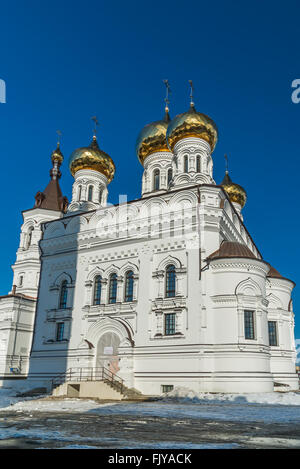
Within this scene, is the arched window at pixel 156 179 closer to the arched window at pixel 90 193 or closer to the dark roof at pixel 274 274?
the arched window at pixel 90 193

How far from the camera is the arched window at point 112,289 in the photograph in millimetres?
18877

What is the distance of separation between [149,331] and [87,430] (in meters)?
10.5

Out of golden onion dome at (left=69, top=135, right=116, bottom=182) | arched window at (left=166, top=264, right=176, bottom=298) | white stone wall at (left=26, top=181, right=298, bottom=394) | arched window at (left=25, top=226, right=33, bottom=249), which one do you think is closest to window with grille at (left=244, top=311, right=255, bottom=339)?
white stone wall at (left=26, top=181, right=298, bottom=394)

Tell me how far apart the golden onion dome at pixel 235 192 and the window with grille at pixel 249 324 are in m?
14.8

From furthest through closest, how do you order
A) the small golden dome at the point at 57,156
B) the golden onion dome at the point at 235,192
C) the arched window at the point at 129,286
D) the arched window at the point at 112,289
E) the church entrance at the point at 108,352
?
the small golden dome at the point at 57,156 < the golden onion dome at the point at 235,192 < the arched window at the point at 112,289 < the arched window at the point at 129,286 < the church entrance at the point at 108,352

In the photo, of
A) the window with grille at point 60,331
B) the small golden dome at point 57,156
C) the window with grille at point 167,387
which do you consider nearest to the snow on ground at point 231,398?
the window with grille at point 167,387

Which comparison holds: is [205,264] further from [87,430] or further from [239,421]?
[87,430]

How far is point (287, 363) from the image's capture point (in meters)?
21.2

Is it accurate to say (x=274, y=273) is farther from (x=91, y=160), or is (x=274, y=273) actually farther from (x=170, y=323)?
(x=91, y=160)

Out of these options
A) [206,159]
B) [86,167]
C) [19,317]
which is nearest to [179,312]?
[206,159]

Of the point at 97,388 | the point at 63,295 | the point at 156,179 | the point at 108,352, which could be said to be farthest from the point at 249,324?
the point at 156,179

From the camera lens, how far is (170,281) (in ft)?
57.8

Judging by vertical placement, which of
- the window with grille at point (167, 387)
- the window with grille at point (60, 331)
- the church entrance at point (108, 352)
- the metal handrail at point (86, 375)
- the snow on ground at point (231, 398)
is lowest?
the snow on ground at point (231, 398)

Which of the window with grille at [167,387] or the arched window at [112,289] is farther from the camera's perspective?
the arched window at [112,289]
